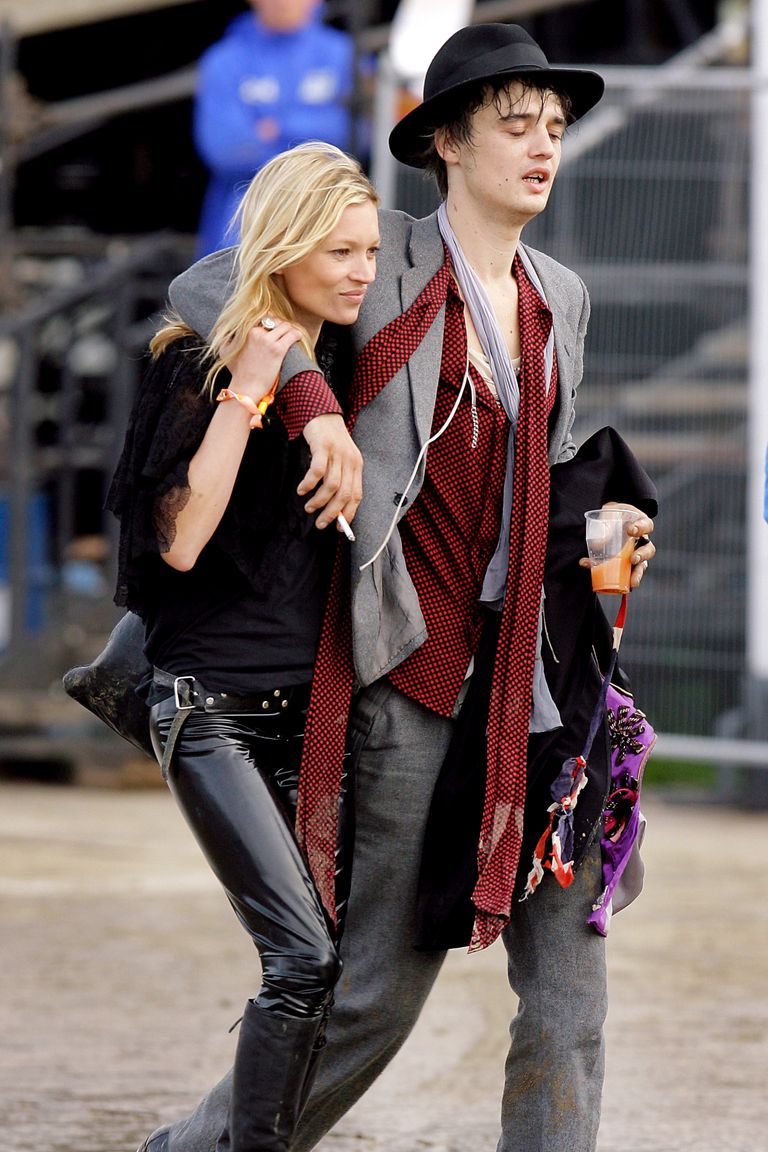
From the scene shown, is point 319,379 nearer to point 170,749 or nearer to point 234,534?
point 234,534

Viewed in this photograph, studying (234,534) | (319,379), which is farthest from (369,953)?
(319,379)

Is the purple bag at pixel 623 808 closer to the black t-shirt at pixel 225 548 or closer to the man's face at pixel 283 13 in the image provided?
the black t-shirt at pixel 225 548

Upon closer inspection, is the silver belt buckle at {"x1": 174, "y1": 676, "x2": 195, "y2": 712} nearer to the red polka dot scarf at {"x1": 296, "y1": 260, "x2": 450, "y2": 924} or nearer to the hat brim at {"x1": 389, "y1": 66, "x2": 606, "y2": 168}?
the red polka dot scarf at {"x1": 296, "y1": 260, "x2": 450, "y2": 924}

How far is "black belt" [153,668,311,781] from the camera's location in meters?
3.31

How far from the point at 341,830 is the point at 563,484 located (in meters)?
0.75

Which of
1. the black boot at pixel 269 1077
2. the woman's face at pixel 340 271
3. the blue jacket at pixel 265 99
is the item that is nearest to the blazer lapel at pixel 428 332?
the woman's face at pixel 340 271

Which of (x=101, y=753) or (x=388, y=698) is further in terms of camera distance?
(x=101, y=753)

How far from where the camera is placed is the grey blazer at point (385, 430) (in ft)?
11.0

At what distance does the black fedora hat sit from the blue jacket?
19.5ft

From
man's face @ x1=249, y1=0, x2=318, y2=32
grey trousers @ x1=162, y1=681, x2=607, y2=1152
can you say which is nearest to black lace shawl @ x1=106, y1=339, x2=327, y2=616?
grey trousers @ x1=162, y1=681, x2=607, y2=1152

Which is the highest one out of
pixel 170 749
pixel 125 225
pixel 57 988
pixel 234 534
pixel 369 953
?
pixel 125 225

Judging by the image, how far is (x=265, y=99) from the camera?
9.51 metres

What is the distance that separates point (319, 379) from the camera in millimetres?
3328

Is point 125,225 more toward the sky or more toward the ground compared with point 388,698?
more toward the sky
